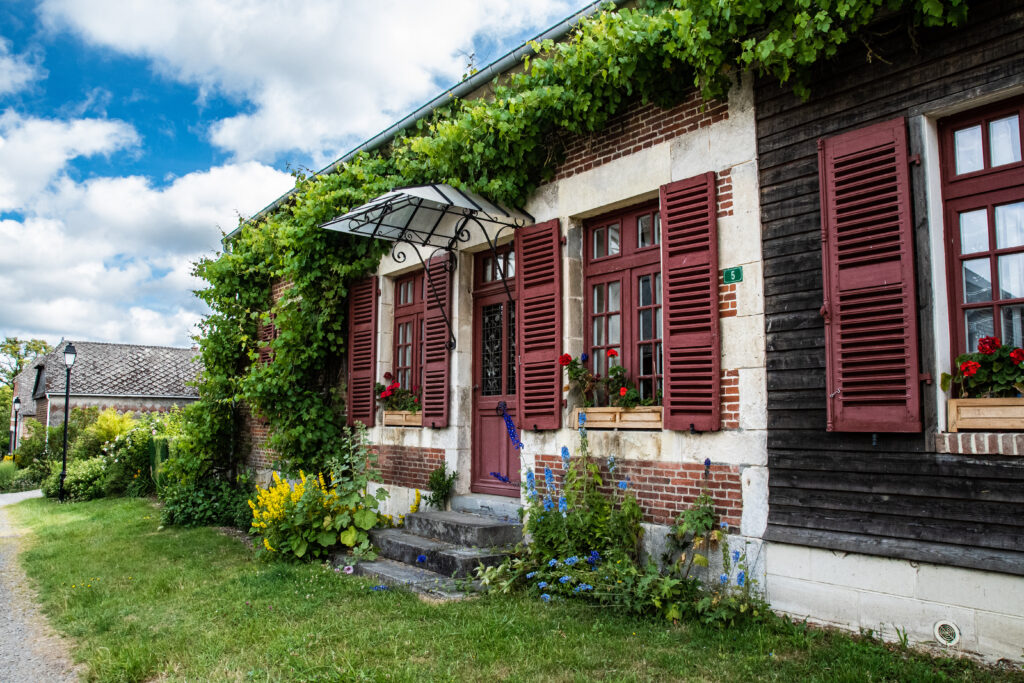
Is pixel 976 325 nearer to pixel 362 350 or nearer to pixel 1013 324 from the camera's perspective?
pixel 1013 324

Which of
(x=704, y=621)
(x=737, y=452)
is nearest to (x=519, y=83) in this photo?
(x=737, y=452)

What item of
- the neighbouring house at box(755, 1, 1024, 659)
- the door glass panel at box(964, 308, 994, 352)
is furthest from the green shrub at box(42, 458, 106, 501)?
the door glass panel at box(964, 308, 994, 352)

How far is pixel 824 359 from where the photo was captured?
14.0 ft

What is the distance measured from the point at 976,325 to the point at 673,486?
7.26 ft

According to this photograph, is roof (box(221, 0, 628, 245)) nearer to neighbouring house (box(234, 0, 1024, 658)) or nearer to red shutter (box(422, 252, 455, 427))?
neighbouring house (box(234, 0, 1024, 658))

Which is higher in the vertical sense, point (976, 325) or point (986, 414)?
point (976, 325)

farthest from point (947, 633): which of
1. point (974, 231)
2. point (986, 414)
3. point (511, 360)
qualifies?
point (511, 360)

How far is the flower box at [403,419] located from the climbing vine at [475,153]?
43.1 inches

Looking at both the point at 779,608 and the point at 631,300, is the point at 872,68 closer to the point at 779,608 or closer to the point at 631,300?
the point at 631,300

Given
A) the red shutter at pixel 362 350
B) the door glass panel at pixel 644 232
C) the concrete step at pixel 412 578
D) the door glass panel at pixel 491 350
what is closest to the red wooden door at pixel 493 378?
the door glass panel at pixel 491 350

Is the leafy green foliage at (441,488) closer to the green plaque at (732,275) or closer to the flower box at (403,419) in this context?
the flower box at (403,419)

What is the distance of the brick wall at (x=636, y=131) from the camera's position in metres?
5.11

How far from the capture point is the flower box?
25.4 ft

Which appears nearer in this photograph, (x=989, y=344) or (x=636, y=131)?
(x=989, y=344)
